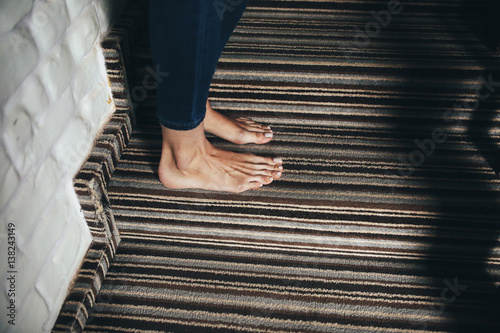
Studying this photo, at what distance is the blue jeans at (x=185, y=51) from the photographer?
702 mm

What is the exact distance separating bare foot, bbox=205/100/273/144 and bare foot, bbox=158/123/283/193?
0.22ft

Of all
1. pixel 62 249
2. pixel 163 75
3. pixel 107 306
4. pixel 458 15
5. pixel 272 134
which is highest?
pixel 458 15

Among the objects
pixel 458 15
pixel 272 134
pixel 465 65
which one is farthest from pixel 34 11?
pixel 458 15

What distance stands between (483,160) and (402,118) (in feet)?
0.96

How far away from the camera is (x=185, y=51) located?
0.75m

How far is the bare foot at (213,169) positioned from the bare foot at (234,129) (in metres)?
0.07

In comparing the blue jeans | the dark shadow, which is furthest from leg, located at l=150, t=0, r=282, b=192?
the dark shadow

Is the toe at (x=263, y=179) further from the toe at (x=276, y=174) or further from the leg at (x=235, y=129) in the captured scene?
the leg at (x=235, y=129)

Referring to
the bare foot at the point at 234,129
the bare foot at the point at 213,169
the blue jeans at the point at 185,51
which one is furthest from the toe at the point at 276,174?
the blue jeans at the point at 185,51

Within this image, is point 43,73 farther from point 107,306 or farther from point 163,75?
point 107,306

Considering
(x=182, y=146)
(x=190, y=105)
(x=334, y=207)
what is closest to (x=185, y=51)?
(x=190, y=105)

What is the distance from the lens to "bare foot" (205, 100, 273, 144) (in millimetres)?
1200

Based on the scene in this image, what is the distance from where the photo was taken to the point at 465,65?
127 cm

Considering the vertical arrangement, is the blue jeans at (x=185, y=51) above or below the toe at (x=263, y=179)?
above
